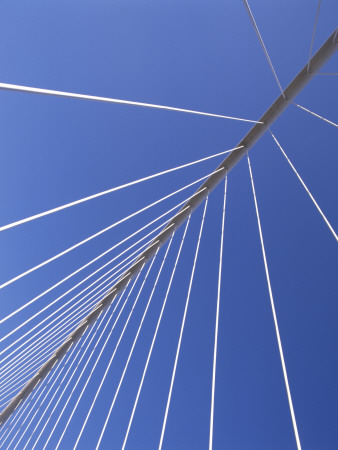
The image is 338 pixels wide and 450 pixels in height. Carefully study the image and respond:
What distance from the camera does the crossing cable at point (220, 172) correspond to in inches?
95.7

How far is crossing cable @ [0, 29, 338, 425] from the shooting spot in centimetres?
243

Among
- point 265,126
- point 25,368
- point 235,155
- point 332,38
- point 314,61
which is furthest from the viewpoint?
point 25,368

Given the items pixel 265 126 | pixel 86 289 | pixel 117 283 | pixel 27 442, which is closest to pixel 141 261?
pixel 117 283

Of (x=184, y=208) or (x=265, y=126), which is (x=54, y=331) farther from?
(x=265, y=126)

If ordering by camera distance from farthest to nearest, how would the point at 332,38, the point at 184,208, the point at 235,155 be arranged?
the point at 184,208 < the point at 235,155 < the point at 332,38

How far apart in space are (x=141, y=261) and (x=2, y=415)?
389 centimetres

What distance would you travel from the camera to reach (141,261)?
4.39 m

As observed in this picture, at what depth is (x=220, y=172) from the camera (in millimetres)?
3707

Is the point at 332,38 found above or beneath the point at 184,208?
above

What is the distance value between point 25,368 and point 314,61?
18.3ft

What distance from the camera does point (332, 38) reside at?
7.30 feet

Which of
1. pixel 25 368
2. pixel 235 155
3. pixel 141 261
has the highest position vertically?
pixel 235 155

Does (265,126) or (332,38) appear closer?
(332,38)

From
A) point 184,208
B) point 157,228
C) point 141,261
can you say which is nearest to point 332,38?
point 184,208
